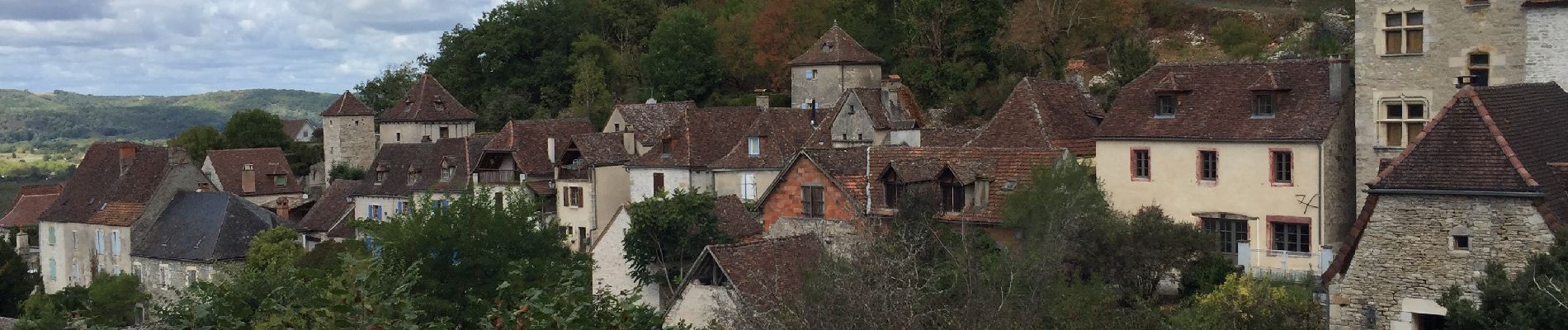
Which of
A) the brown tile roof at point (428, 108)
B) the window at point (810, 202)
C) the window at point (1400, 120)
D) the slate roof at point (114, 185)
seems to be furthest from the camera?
the brown tile roof at point (428, 108)

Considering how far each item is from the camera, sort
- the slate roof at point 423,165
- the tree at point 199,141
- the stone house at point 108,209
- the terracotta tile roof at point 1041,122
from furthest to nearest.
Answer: the tree at point 199,141 < the stone house at point 108,209 < the slate roof at point 423,165 < the terracotta tile roof at point 1041,122

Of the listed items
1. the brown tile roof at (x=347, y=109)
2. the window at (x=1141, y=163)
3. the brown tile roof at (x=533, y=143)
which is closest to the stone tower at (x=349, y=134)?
the brown tile roof at (x=347, y=109)

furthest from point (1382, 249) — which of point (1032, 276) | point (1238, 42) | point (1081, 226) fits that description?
point (1238, 42)

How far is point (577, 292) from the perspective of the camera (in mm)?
20266

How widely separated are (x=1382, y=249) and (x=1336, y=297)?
99 centimetres

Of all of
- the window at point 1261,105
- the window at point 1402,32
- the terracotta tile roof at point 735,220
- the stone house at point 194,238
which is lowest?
the stone house at point 194,238

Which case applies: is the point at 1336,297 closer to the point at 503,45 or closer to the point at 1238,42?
the point at 1238,42

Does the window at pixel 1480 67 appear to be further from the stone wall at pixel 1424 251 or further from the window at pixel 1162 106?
the stone wall at pixel 1424 251

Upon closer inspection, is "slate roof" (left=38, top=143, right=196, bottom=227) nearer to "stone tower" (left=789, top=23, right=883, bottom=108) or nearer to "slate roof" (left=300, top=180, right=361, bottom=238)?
"slate roof" (left=300, top=180, right=361, bottom=238)

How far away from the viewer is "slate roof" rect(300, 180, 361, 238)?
59.0 metres

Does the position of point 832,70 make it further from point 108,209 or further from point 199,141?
point 199,141

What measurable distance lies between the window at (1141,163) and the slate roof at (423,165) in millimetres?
28918

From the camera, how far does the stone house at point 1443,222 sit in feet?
71.7

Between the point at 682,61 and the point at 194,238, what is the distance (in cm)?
2364
